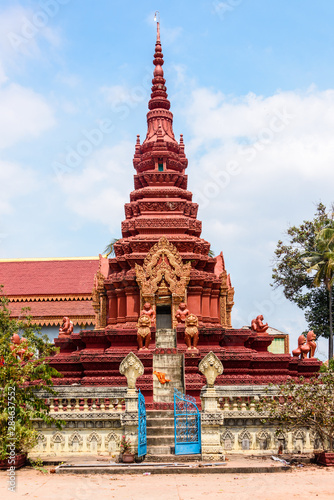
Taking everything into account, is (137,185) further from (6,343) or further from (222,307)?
(6,343)

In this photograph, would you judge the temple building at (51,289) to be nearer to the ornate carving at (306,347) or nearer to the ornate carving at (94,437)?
the ornate carving at (306,347)

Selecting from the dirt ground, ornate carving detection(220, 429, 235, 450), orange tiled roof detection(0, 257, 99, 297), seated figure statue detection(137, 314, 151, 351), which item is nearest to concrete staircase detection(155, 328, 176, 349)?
seated figure statue detection(137, 314, 151, 351)

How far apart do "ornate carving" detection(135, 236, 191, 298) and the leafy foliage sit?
7.31 metres

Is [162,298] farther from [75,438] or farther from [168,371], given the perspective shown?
[75,438]

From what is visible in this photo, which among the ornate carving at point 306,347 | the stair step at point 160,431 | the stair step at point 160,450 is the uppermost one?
the ornate carving at point 306,347

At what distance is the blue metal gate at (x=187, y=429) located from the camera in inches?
448

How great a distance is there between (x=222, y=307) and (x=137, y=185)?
659 centimetres

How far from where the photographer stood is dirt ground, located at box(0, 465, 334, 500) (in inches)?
330

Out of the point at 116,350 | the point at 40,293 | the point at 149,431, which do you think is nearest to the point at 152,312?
the point at 116,350

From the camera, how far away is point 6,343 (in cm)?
1179

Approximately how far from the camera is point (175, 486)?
29.8 feet

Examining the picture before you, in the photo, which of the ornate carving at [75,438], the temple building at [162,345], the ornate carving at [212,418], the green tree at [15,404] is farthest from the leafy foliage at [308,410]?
the green tree at [15,404]

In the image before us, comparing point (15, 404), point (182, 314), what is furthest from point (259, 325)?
point (15, 404)

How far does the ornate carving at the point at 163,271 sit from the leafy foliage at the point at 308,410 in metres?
7.31
